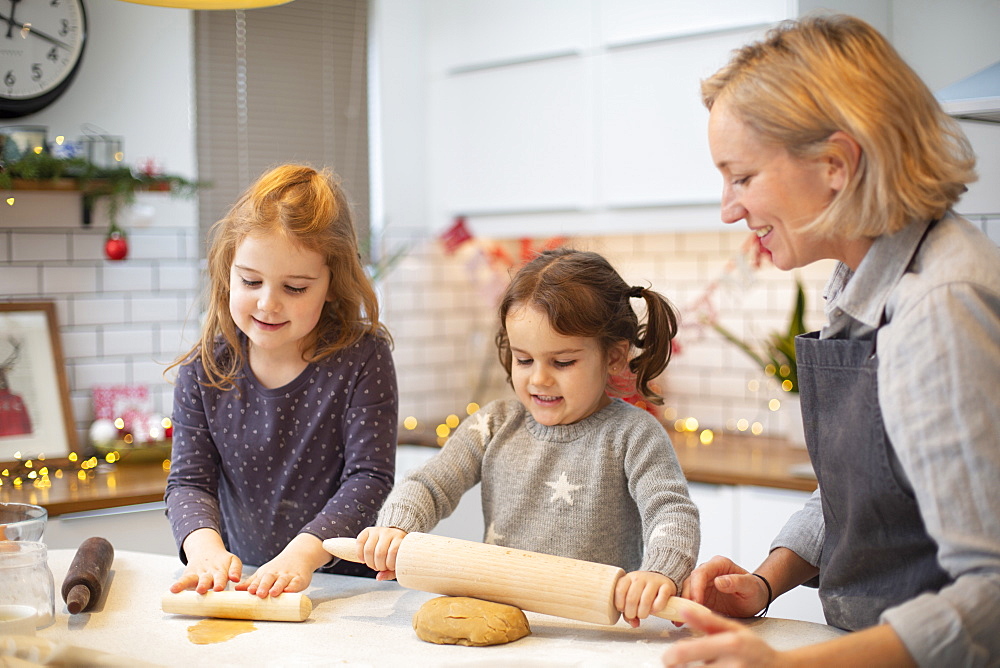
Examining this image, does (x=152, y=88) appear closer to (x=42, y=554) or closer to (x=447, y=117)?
(x=447, y=117)

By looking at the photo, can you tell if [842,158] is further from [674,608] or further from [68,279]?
[68,279]

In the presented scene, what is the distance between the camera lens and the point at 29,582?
1132mm

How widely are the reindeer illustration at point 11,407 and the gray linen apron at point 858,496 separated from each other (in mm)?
2078

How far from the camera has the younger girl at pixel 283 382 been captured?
4.79 feet

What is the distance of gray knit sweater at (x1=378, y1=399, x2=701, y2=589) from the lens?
52.9 inches

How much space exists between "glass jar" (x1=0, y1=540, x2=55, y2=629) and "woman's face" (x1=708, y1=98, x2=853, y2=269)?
→ 854 mm

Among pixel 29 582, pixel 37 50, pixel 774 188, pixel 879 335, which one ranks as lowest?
pixel 29 582

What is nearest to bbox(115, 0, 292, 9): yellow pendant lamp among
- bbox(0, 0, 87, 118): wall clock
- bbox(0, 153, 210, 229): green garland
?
bbox(0, 153, 210, 229): green garland

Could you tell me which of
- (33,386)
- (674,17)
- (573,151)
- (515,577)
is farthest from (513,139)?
(515,577)

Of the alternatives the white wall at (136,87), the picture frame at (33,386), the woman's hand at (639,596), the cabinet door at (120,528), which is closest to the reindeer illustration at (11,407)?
the picture frame at (33,386)

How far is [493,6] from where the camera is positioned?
3.06m

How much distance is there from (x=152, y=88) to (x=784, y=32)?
2165 mm

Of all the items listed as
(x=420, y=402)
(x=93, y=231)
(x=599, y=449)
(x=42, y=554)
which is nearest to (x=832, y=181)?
(x=599, y=449)

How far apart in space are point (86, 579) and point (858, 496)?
0.89 meters
